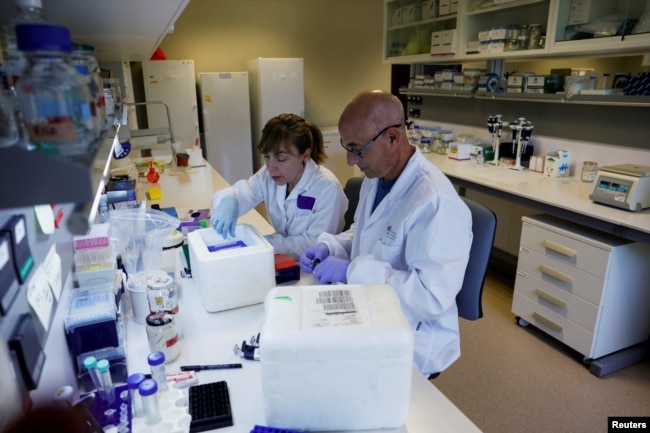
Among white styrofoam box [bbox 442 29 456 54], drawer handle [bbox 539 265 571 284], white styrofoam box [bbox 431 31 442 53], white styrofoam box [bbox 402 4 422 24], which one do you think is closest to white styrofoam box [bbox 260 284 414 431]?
drawer handle [bbox 539 265 571 284]

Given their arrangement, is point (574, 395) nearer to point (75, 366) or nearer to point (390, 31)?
point (75, 366)

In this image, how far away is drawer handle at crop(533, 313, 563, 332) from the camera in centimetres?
236

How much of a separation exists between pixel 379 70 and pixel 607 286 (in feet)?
15.4

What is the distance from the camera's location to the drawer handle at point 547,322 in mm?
2362

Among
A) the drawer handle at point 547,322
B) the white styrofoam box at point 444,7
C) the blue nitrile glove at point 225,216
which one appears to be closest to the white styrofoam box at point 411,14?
the white styrofoam box at point 444,7

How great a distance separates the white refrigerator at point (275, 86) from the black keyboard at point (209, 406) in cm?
437

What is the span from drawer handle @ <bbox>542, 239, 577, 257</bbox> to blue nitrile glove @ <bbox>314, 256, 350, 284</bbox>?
4.66 ft

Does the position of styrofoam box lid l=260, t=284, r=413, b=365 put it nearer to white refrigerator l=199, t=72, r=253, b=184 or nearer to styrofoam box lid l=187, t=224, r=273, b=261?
styrofoam box lid l=187, t=224, r=273, b=261

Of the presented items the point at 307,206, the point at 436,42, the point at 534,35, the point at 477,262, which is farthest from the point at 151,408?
the point at 436,42

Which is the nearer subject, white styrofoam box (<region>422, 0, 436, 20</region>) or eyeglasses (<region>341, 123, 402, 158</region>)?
eyeglasses (<region>341, 123, 402, 158</region>)

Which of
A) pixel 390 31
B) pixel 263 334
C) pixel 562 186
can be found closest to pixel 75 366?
pixel 263 334

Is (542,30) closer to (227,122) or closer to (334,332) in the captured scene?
(334,332)

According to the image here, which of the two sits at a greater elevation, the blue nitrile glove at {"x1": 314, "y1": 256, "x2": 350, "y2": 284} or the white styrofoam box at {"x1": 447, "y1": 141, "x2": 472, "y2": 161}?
the white styrofoam box at {"x1": 447, "y1": 141, "x2": 472, "y2": 161}

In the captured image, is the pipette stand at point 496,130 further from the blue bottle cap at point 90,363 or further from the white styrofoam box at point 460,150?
the blue bottle cap at point 90,363
